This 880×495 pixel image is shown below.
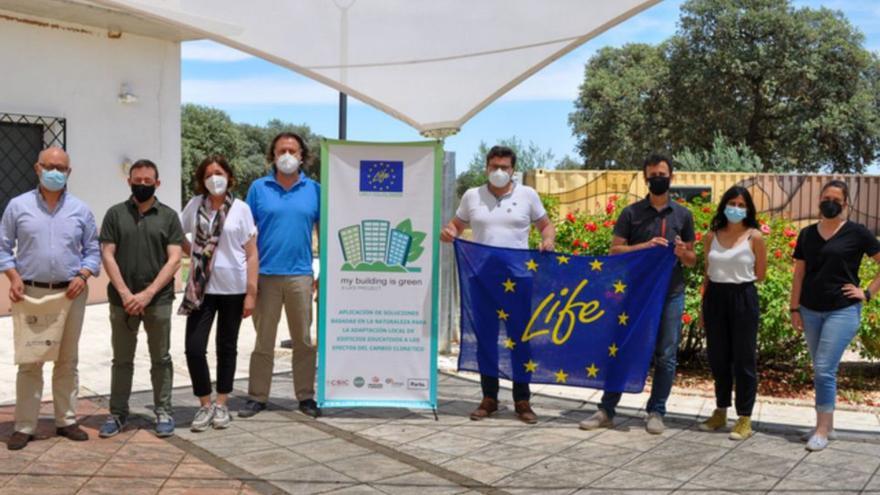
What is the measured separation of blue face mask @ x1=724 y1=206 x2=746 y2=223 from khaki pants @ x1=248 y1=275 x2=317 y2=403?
9.33ft

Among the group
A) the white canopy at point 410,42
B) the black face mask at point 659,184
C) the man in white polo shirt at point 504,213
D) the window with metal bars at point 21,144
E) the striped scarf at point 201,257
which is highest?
the white canopy at point 410,42

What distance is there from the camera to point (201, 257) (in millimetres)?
5277

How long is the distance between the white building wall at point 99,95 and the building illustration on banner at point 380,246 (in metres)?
6.94

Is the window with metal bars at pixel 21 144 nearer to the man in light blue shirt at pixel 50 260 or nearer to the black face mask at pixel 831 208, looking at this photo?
the man in light blue shirt at pixel 50 260

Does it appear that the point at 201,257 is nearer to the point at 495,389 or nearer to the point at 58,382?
the point at 58,382

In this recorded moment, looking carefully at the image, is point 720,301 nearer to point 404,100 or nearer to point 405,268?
point 405,268

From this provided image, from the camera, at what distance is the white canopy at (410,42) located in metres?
6.02

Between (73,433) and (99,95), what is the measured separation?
24.9ft

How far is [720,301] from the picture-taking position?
209 inches

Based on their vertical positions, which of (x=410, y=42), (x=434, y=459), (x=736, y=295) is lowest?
(x=434, y=459)

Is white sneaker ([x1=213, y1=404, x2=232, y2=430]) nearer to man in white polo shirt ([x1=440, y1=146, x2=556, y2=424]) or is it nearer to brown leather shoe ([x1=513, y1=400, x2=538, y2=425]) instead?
man in white polo shirt ([x1=440, y1=146, x2=556, y2=424])

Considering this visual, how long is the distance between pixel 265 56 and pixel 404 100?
3.56ft

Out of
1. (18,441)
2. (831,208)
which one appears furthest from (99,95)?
(831,208)

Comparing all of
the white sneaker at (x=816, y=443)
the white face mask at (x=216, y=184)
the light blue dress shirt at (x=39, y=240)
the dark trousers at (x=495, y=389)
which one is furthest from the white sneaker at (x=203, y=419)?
the white sneaker at (x=816, y=443)
